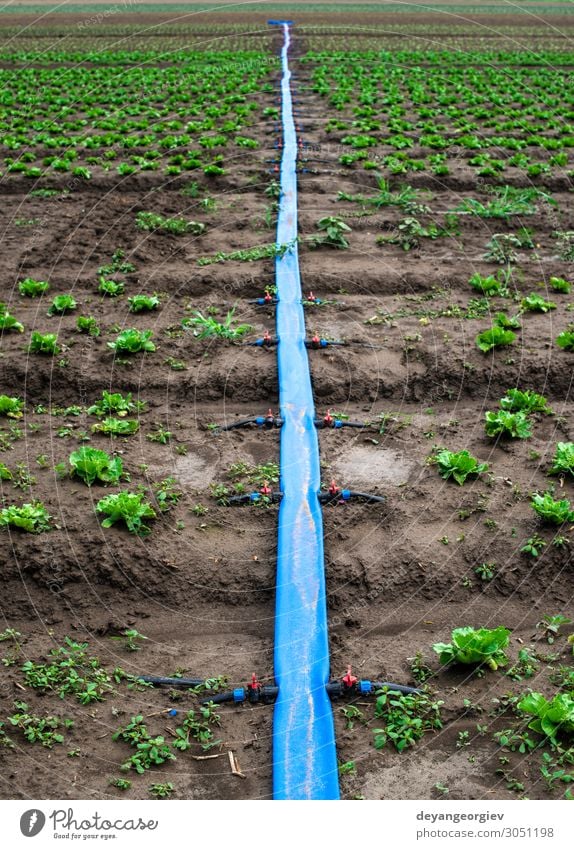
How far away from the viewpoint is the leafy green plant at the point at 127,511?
5023 mm

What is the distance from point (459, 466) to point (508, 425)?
601 millimetres

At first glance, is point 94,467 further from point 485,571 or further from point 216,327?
point 485,571

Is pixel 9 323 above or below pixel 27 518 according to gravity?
above

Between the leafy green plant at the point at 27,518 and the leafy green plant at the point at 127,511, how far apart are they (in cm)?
32

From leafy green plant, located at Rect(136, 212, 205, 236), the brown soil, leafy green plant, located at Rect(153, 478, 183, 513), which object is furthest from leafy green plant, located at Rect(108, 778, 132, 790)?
leafy green plant, located at Rect(136, 212, 205, 236)

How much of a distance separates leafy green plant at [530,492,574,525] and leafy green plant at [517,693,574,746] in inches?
54.2

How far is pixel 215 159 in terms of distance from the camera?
42.1 feet

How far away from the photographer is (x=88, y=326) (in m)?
7.50

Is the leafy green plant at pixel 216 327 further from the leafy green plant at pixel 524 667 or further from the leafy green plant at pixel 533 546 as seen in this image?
the leafy green plant at pixel 524 667

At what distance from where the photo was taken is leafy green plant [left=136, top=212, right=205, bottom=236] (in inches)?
384

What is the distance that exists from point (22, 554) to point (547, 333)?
4760 mm

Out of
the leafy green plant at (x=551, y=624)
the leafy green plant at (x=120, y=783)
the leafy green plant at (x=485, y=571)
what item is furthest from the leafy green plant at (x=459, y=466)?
the leafy green plant at (x=120, y=783)

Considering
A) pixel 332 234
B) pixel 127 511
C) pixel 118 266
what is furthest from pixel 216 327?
pixel 127 511

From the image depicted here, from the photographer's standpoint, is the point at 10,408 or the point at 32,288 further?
the point at 32,288
